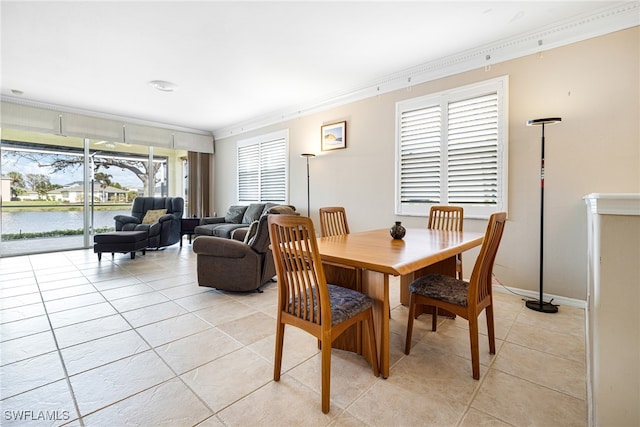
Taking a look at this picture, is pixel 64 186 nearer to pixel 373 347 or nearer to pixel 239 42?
pixel 239 42

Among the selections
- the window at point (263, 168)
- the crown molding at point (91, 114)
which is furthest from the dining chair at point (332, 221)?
the crown molding at point (91, 114)

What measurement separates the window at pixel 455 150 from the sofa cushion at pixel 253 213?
115 inches

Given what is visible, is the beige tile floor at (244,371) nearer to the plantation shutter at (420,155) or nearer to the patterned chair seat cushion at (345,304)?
the patterned chair seat cushion at (345,304)

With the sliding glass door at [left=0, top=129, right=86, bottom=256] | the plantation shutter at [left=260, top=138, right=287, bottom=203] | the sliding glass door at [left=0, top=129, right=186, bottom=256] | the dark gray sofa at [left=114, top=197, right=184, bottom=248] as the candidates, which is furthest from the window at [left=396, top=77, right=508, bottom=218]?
the sliding glass door at [left=0, top=129, right=86, bottom=256]

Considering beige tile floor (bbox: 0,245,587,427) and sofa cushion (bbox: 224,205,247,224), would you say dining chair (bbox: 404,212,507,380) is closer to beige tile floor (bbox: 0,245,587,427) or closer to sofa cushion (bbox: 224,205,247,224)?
beige tile floor (bbox: 0,245,587,427)

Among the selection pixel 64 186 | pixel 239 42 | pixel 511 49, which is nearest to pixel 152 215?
pixel 64 186

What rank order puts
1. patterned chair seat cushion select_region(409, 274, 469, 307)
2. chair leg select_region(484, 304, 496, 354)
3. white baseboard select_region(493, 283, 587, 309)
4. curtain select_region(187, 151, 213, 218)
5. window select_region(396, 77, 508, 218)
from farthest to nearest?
curtain select_region(187, 151, 213, 218)
window select_region(396, 77, 508, 218)
white baseboard select_region(493, 283, 587, 309)
chair leg select_region(484, 304, 496, 354)
patterned chair seat cushion select_region(409, 274, 469, 307)

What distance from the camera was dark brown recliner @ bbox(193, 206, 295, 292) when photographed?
10.1ft

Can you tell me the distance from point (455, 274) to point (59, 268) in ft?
17.7

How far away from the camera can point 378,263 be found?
55.6 inches

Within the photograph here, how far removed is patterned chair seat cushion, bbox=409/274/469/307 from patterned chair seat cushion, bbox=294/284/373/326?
42cm

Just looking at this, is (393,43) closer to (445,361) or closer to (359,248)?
(359,248)

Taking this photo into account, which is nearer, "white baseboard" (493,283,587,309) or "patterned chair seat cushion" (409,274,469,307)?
"patterned chair seat cushion" (409,274,469,307)

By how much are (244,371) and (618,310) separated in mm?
1797
